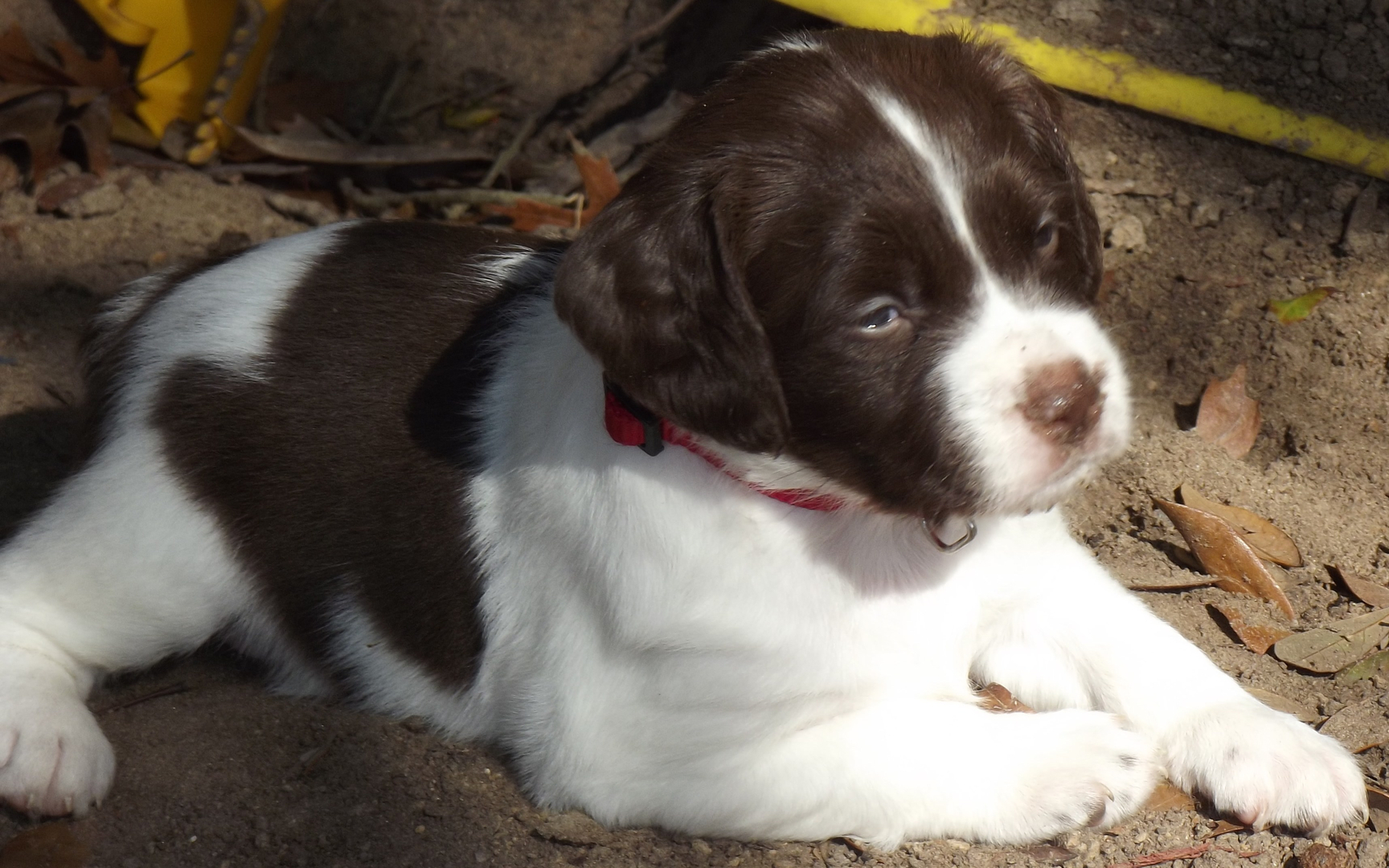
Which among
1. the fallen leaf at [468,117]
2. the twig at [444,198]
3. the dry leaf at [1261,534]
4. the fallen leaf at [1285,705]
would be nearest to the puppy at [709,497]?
the fallen leaf at [1285,705]

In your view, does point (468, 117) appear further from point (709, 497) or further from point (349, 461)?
point (709, 497)

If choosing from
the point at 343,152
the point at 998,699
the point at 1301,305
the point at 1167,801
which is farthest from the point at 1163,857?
the point at 343,152

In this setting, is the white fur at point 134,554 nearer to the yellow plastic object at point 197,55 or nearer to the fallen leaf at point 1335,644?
the yellow plastic object at point 197,55

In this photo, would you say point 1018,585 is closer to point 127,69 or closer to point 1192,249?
point 1192,249

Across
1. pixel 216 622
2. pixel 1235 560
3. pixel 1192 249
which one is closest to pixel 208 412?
pixel 216 622

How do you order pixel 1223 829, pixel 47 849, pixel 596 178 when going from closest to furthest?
pixel 1223 829
pixel 47 849
pixel 596 178

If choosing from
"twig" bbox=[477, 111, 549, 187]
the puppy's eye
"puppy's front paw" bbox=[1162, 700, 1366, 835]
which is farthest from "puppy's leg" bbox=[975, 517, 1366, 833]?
"twig" bbox=[477, 111, 549, 187]
